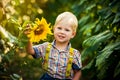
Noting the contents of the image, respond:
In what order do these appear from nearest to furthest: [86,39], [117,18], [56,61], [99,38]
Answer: [56,61]
[117,18]
[99,38]
[86,39]

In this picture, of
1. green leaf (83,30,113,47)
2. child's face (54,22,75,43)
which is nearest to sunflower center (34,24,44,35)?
child's face (54,22,75,43)

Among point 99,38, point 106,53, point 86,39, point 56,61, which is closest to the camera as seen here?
Result: point 56,61

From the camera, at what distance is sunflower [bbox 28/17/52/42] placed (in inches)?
159

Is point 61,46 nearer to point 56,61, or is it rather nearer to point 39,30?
point 56,61

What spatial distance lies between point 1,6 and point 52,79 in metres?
0.98

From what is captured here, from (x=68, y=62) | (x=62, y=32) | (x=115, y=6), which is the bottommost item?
(x=68, y=62)

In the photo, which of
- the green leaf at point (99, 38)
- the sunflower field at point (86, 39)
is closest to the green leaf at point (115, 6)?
the sunflower field at point (86, 39)

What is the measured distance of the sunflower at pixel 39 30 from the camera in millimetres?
4047

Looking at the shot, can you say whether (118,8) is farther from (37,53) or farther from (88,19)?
(88,19)

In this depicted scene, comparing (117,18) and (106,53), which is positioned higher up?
(117,18)

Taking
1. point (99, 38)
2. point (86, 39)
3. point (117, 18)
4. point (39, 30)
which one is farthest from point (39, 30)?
point (86, 39)

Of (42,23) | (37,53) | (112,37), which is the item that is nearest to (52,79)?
(37,53)

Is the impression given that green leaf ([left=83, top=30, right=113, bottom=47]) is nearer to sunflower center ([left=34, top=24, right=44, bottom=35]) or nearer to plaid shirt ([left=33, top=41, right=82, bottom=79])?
plaid shirt ([left=33, top=41, right=82, bottom=79])

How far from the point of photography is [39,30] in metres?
4.10
